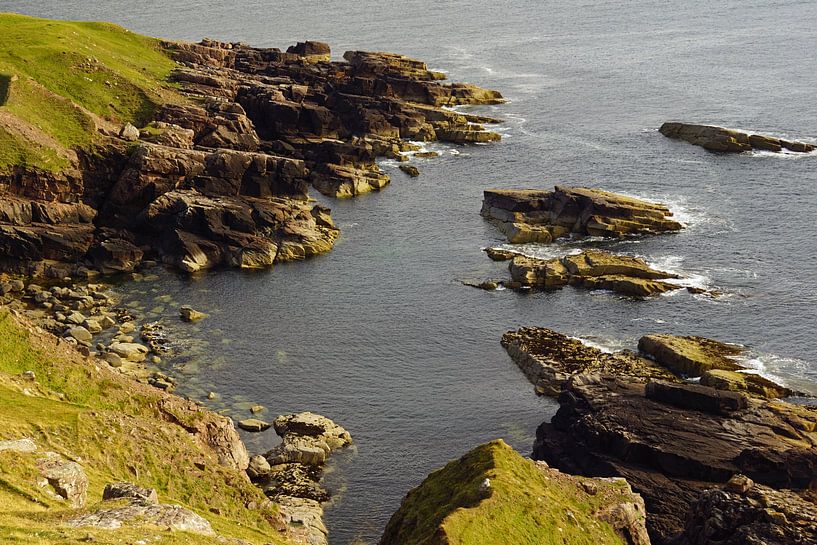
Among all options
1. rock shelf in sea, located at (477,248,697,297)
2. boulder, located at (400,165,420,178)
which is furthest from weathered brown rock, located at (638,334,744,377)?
boulder, located at (400,165,420,178)

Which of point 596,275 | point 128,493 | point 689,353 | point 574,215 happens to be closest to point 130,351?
point 128,493

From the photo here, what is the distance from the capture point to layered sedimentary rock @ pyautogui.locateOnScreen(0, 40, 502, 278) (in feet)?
372

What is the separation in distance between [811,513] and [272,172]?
3753 inches

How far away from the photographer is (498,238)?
422 feet

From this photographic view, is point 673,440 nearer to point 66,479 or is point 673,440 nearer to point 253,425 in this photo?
point 253,425

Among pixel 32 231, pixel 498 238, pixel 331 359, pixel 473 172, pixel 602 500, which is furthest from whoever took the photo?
pixel 473 172

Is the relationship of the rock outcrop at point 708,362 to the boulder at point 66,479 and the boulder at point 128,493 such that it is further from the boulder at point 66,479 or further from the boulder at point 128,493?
the boulder at point 66,479

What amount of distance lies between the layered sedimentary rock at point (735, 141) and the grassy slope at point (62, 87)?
94909 millimetres

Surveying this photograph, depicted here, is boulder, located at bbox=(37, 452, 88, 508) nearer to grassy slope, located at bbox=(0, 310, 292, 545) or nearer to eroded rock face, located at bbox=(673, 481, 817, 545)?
grassy slope, located at bbox=(0, 310, 292, 545)

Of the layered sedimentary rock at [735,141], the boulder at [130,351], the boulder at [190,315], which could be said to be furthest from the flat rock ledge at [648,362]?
the layered sedimentary rock at [735,141]

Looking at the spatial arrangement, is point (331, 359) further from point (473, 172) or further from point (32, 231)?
point (473, 172)

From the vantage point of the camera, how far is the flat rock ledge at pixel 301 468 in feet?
219

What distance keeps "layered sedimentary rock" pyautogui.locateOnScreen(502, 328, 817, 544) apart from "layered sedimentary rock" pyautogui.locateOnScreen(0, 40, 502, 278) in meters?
53.0

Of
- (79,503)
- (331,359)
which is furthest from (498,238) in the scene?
(79,503)
